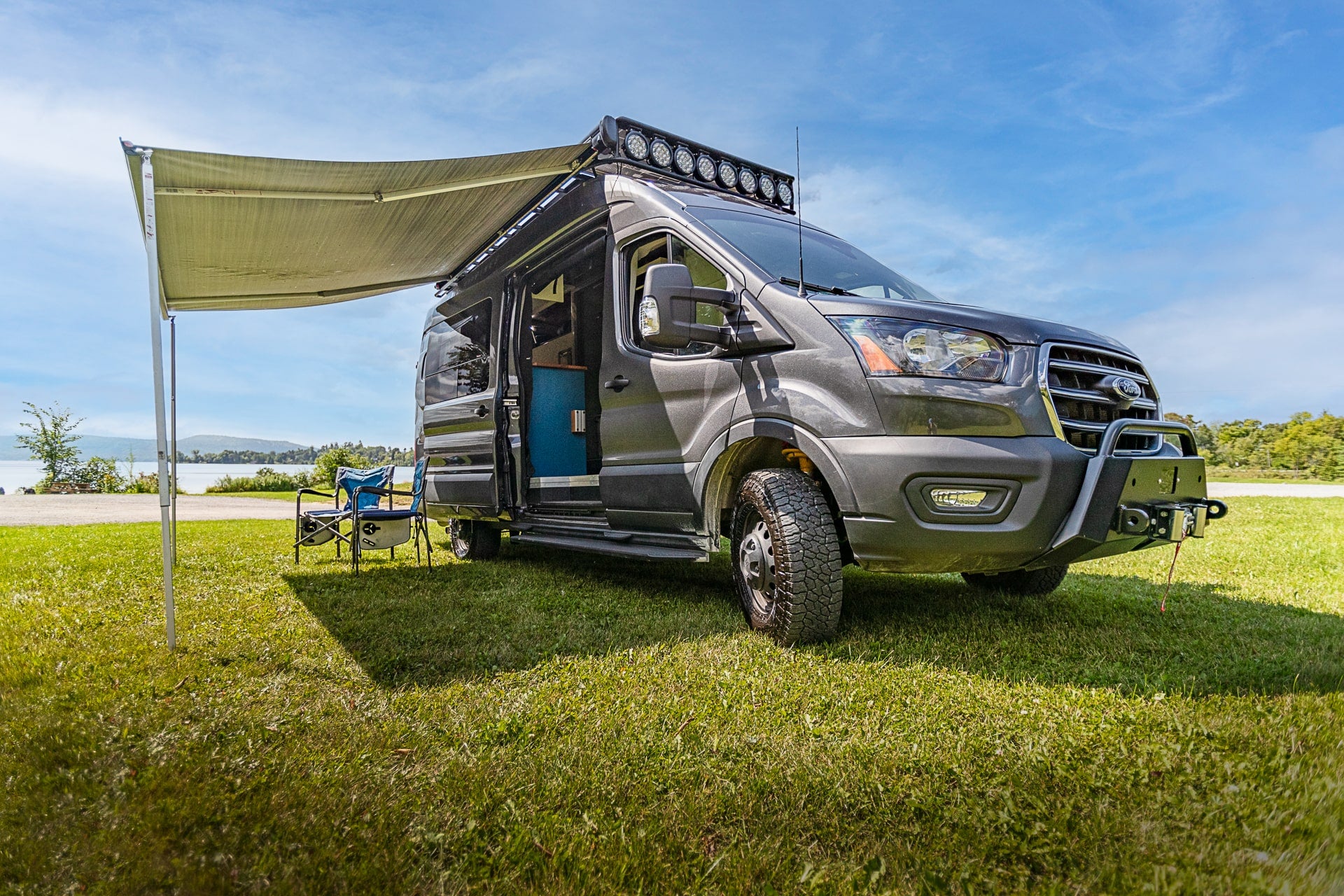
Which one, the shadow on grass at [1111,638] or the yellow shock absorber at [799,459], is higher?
the yellow shock absorber at [799,459]

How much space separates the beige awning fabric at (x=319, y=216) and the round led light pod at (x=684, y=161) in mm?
550

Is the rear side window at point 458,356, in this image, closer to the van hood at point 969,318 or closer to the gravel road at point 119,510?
the van hood at point 969,318

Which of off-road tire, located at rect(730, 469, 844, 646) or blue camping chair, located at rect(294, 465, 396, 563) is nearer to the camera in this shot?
off-road tire, located at rect(730, 469, 844, 646)

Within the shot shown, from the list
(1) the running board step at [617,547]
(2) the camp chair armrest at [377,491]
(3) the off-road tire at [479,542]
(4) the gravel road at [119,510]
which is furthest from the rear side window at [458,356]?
(4) the gravel road at [119,510]

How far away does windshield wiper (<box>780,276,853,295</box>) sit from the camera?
320 centimetres

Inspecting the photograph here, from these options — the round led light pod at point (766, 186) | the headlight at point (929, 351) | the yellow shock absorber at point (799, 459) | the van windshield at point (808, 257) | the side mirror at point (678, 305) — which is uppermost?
the round led light pod at point (766, 186)

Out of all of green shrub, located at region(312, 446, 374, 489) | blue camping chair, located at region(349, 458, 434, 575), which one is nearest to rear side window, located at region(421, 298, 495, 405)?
blue camping chair, located at region(349, 458, 434, 575)

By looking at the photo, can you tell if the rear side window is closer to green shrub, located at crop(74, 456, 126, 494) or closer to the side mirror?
the side mirror

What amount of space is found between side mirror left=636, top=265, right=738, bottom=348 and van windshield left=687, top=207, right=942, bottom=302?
32cm

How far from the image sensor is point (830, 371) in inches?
111

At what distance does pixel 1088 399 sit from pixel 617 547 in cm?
238

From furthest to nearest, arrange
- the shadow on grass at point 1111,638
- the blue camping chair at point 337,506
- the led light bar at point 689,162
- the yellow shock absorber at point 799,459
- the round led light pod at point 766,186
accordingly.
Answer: the blue camping chair at point 337,506 < the round led light pod at point 766,186 < the led light bar at point 689,162 < the yellow shock absorber at point 799,459 < the shadow on grass at point 1111,638

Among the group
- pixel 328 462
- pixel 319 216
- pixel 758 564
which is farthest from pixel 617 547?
pixel 328 462

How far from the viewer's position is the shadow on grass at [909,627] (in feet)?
8.50
